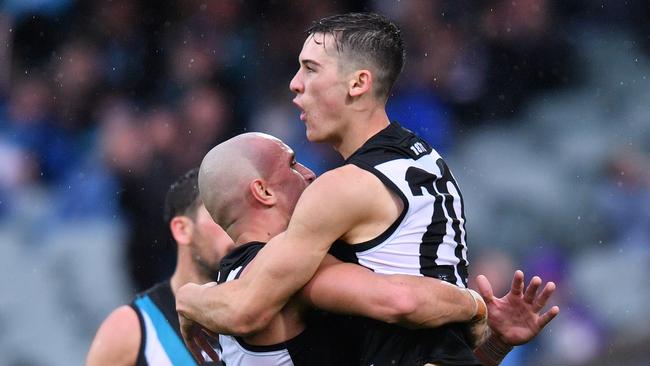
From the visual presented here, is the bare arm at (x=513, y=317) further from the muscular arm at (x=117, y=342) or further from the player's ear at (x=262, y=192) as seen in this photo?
the muscular arm at (x=117, y=342)

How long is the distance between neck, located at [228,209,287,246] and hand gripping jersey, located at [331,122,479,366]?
28 centimetres

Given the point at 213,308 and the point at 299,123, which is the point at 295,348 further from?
the point at 299,123

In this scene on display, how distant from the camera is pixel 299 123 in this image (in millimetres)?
8680

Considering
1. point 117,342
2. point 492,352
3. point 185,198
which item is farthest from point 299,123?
point 492,352

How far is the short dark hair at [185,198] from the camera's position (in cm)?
607

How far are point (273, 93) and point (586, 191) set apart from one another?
2.48 metres

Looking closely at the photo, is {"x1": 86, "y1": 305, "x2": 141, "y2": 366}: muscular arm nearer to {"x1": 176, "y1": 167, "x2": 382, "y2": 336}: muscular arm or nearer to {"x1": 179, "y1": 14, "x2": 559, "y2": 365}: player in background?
{"x1": 179, "y1": 14, "x2": 559, "y2": 365}: player in background

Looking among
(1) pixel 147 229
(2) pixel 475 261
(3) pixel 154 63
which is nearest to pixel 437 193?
(2) pixel 475 261

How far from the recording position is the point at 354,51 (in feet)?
12.8

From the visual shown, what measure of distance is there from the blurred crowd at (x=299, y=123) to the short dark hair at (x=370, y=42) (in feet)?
13.5

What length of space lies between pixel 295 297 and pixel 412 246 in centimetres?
41

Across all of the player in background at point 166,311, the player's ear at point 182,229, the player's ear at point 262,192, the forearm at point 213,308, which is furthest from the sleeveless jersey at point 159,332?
the player's ear at point 262,192

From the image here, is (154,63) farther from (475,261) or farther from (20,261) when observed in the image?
(475,261)

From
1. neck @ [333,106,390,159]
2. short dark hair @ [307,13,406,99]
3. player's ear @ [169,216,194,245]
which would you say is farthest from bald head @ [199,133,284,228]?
player's ear @ [169,216,194,245]
